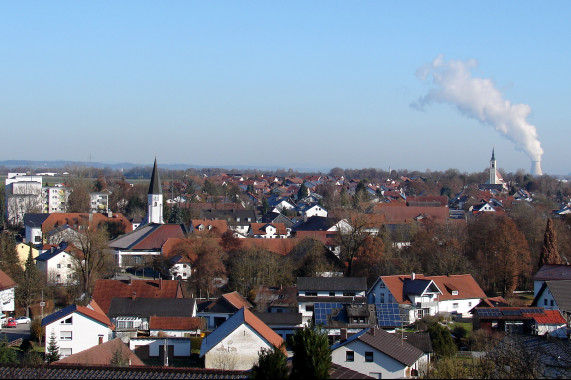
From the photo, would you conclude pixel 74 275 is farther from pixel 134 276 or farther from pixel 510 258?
pixel 510 258

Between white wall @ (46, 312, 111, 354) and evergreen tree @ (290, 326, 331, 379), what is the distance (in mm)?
14516

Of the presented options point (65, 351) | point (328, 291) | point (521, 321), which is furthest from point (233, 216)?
point (521, 321)

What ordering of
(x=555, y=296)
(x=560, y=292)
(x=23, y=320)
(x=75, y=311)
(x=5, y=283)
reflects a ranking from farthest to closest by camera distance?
1. (x=23, y=320)
2. (x=5, y=283)
3. (x=560, y=292)
4. (x=555, y=296)
5. (x=75, y=311)

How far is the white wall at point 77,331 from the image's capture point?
2466cm

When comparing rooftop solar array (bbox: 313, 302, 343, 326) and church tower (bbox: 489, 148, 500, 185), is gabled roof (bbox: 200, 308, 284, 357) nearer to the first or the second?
rooftop solar array (bbox: 313, 302, 343, 326)

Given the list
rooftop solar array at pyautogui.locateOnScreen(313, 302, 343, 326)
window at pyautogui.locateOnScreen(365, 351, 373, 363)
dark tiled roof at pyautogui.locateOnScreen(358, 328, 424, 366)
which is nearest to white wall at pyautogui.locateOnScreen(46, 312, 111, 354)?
rooftop solar array at pyautogui.locateOnScreen(313, 302, 343, 326)

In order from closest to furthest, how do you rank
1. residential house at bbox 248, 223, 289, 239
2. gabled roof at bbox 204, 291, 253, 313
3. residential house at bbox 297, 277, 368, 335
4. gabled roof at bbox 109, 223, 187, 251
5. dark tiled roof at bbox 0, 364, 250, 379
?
dark tiled roof at bbox 0, 364, 250, 379 < gabled roof at bbox 204, 291, 253, 313 < residential house at bbox 297, 277, 368, 335 < gabled roof at bbox 109, 223, 187, 251 < residential house at bbox 248, 223, 289, 239

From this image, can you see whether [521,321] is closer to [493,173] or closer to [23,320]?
[23,320]

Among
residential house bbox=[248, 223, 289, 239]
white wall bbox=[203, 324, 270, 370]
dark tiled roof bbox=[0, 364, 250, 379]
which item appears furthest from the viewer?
residential house bbox=[248, 223, 289, 239]

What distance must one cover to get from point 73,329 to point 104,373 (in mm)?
10723

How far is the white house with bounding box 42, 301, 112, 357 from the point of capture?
24.6 meters

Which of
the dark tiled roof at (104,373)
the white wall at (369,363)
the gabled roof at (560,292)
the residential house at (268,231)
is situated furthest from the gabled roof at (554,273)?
the residential house at (268,231)

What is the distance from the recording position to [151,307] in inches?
1124

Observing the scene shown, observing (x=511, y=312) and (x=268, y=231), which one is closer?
(x=511, y=312)
